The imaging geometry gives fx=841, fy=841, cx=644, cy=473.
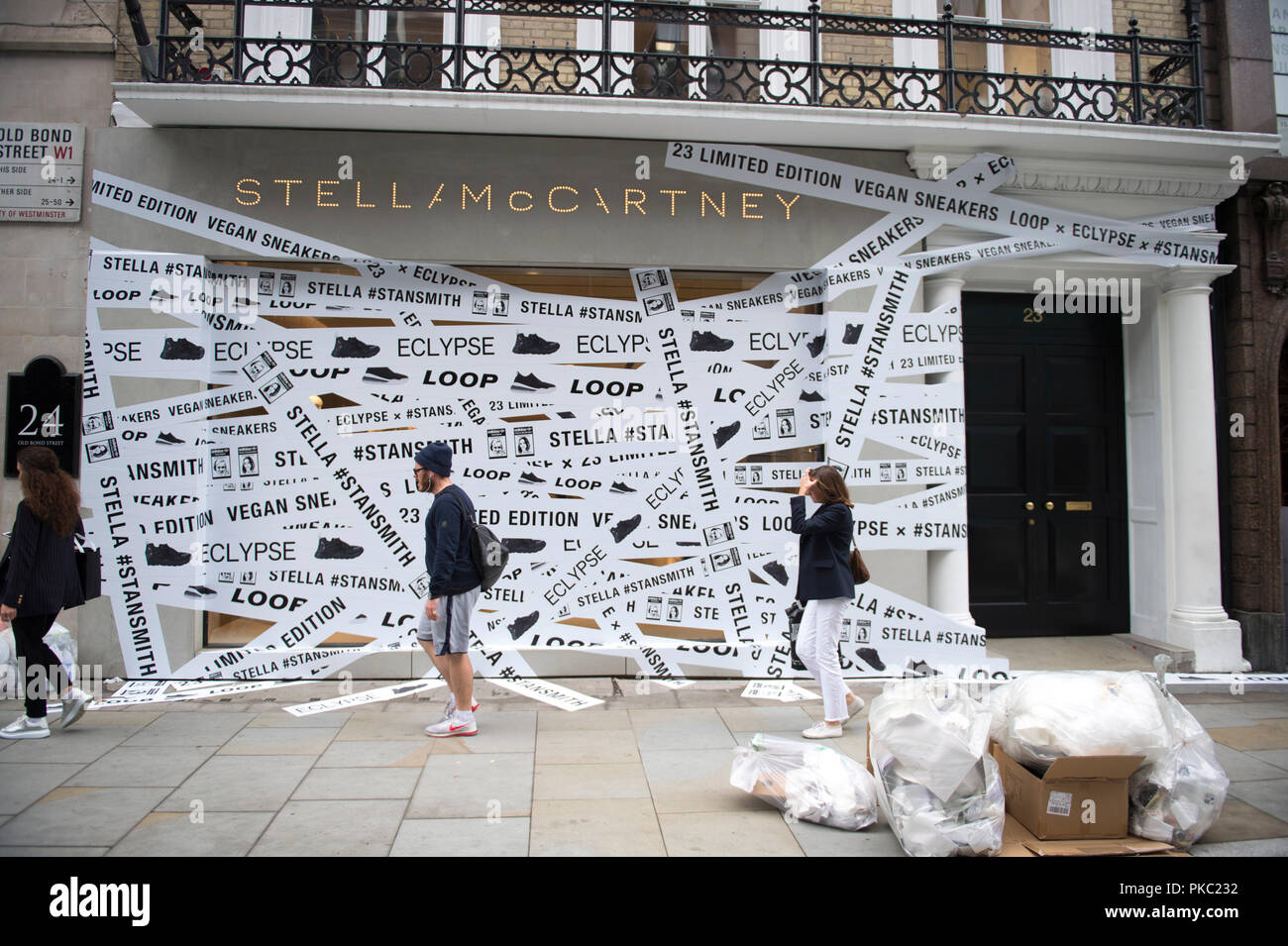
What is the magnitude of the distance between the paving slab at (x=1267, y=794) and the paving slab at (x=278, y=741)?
561 cm

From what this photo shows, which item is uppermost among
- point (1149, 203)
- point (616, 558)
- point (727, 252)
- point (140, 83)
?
point (140, 83)

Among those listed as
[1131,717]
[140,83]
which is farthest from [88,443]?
[1131,717]

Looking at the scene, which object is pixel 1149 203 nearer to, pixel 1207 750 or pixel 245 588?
pixel 1207 750

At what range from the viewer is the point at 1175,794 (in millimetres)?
4074

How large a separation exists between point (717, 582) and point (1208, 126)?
656cm

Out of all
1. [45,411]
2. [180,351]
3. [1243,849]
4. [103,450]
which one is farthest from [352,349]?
[1243,849]

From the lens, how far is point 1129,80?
798 centimetres

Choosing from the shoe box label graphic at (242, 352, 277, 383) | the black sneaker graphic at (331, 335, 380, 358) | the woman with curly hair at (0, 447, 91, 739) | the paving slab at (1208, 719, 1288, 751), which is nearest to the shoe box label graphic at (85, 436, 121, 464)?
the shoe box label graphic at (242, 352, 277, 383)

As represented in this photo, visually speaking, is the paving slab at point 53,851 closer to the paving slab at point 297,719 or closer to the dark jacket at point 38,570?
the paving slab at point 297,719

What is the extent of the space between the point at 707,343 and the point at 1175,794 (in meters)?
4.96

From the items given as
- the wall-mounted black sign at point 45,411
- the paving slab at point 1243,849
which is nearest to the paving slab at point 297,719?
the wall-mounted black sign at point 45,411

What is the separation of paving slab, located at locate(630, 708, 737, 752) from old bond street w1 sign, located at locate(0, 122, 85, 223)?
6.46 metres

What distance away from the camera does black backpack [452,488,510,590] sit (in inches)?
225

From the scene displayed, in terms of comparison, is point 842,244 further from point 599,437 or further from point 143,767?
point 143,767
